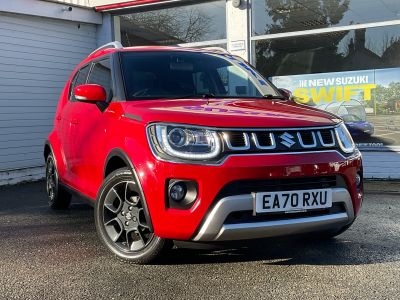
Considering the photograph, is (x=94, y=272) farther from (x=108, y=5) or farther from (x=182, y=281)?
(x=108, y=5)

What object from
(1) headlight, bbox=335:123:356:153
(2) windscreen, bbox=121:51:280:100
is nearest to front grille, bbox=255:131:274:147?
(1) headlight, bbox=335:123:356:153

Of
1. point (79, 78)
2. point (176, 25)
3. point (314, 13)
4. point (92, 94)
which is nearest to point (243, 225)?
point (92, 94)

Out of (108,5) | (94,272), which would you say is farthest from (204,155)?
(108,5)

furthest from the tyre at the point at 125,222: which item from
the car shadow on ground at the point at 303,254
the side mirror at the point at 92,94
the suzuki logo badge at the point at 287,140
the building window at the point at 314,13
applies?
the building window at the point at 314,13

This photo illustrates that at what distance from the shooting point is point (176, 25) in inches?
406

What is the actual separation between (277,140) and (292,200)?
415 mm

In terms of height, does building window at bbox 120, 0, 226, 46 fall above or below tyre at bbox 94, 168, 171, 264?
above

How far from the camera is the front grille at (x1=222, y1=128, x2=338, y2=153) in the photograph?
3.05 meters

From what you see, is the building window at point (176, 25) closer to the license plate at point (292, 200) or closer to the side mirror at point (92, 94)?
the side mirror at point (92, 94)

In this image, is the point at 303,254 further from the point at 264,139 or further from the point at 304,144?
the point at 264,139

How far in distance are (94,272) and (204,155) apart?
4.10 ft

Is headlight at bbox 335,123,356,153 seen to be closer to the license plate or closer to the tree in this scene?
the license plate

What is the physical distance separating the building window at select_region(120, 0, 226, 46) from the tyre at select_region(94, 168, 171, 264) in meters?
6.78

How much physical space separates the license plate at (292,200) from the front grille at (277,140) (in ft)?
0.96
